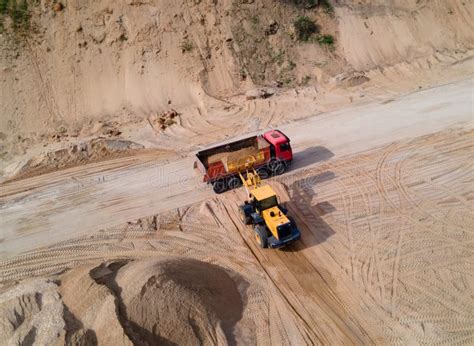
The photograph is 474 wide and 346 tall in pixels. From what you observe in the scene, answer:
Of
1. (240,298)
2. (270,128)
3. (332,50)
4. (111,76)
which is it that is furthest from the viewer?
(332,50)

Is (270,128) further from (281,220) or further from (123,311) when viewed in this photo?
(123,311)

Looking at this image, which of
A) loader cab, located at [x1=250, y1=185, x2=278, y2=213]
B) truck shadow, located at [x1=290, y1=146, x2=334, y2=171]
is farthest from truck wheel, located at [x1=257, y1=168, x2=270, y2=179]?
loader cab, located at [x1=250, y1=185, x2=278, y2=213]

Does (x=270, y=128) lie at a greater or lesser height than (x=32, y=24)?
lesser

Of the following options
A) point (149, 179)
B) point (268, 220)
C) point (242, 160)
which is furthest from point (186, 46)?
point (268, 220)

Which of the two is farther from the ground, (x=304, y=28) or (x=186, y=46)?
(x=186, y=46)

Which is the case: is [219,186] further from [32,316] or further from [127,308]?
[32,316]

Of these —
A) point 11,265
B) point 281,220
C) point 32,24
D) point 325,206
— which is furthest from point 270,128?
point 32,24
